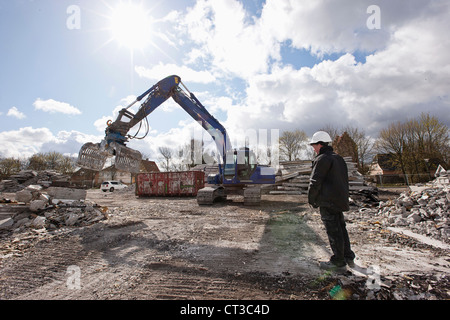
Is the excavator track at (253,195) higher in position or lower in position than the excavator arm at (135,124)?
lower

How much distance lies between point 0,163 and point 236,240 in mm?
40763

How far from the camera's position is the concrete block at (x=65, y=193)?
800 centimetres

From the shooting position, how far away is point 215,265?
3436 millimetres

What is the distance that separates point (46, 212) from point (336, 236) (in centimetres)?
814

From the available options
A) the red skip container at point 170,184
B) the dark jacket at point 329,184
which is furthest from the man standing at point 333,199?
the red skip container at point 170,184

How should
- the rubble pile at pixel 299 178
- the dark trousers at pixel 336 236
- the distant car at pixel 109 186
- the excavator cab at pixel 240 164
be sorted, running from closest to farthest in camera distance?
the dark trousers at pixel 336 236, the excavator cab at pixel 240 164, the rubble pile at pixel 299 178, the distant car at pixel 109 186

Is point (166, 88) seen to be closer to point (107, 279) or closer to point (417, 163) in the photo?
point (107, 279)

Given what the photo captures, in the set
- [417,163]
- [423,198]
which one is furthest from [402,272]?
[417,163]

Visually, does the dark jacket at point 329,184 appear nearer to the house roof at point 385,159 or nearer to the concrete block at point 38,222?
the concrete block at point 38,222

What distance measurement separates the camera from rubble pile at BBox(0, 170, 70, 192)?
21141mm

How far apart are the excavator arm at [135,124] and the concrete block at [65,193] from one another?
5.55ft

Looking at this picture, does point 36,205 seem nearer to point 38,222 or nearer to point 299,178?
point 38,222

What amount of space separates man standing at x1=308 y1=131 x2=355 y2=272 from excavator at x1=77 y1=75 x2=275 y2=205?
19.9 ft

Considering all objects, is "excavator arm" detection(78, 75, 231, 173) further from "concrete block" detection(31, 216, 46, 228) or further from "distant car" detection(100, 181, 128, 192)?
"distant car" detection(100, 181, 128, 192)
